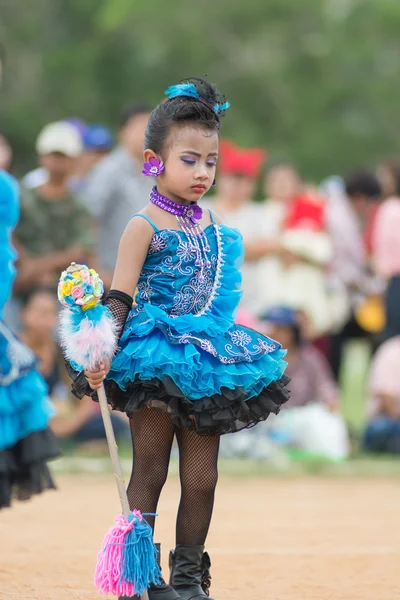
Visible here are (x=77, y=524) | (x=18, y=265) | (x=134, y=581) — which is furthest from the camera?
(x=18, y=265)

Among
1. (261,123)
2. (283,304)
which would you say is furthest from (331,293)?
(261,123)

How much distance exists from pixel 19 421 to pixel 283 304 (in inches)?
190

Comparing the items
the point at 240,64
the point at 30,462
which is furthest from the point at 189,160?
the point at 240,64

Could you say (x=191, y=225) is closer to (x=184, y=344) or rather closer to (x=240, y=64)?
(x=184, y=344)

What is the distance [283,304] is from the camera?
10141 mm

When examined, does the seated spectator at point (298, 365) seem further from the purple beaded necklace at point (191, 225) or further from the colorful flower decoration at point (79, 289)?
the colorful flower decoration at point (79, 289)

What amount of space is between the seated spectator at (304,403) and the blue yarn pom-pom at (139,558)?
16.4ft

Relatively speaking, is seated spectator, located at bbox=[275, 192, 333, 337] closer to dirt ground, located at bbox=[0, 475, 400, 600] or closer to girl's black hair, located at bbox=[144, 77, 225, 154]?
dirt ground, located at bbox=[0, 475, 400, 600]

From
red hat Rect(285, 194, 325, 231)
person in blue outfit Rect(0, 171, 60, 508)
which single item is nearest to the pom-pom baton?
person in blue outfit Rect(0, 171, 60, 508)

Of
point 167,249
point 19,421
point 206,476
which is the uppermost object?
point 167,249

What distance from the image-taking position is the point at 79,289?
392 centimetres

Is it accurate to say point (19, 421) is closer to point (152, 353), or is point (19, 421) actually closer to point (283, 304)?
point (152, 353)

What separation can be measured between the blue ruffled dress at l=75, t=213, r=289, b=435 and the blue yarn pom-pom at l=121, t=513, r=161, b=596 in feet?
1.27

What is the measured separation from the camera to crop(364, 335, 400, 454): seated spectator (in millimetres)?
9289
